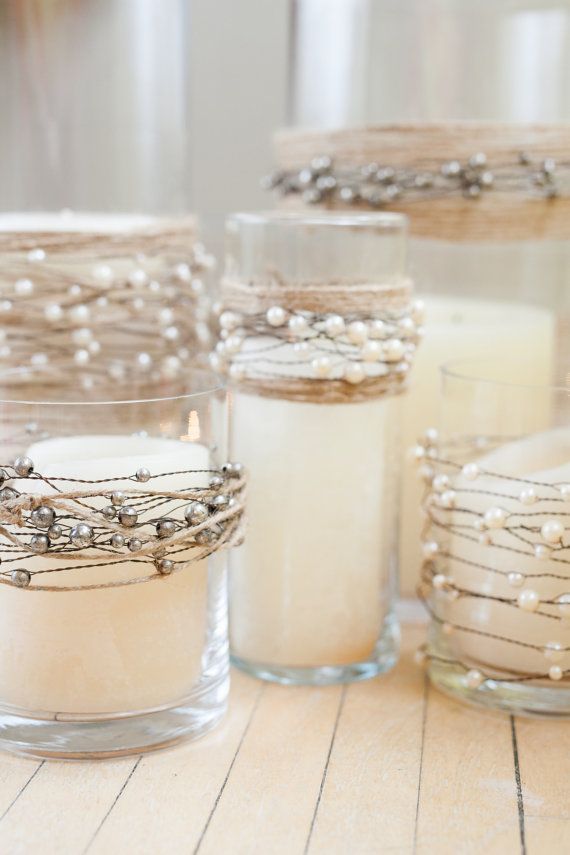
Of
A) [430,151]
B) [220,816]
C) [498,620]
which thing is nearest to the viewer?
[220,816]

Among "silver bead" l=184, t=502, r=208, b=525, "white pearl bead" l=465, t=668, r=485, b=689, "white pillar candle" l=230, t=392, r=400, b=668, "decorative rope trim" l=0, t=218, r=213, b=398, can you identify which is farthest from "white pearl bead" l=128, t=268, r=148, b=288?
"white pearl bead" l=465, t=668, r=485, b=689

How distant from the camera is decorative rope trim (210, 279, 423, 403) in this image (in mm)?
677

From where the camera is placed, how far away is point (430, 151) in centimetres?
79

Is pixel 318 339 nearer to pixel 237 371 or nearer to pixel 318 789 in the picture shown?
pixel 237 371

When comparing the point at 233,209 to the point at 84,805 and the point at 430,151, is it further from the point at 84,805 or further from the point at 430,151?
the point at 84,805

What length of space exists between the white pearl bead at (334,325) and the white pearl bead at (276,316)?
3 centimetres

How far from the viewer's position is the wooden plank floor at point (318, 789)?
0.53 metres

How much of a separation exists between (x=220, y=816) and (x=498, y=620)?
0.21m

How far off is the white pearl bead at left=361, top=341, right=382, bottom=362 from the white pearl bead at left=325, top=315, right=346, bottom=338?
17mm

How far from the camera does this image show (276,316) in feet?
2.21

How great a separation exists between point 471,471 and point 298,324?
0.42 ft

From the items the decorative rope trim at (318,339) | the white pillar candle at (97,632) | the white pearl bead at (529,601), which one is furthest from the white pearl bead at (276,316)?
the white pearl bead at (529,601)

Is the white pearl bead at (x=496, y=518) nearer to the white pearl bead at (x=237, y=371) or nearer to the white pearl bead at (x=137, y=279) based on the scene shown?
the white pearl bead at (x=237, y=371)

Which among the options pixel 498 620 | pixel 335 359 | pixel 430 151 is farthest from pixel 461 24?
pixel 498 620
